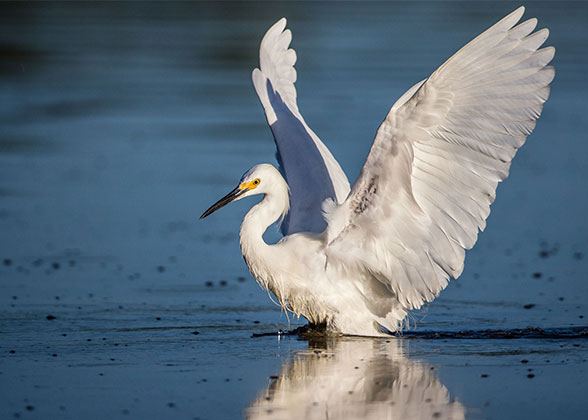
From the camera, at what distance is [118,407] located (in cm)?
532

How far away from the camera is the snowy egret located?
657cm

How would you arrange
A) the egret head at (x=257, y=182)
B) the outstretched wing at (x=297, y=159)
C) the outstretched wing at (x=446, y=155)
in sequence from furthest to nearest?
the outstretched wing at (x=297, y=159), the egret head at (x=257, y=182), the outstretched wing at (x=446, y=155)

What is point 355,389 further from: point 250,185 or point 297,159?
point 297,159

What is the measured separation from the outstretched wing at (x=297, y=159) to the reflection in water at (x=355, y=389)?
5.68ft

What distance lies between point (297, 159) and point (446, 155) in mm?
2017

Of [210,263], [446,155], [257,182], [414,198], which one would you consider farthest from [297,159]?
[446,155]

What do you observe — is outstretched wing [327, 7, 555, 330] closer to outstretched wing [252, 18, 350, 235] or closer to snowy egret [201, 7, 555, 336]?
snowy egret [201, 7, 555, 336]

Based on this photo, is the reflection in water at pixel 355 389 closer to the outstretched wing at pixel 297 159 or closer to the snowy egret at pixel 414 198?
the snowy egret at pixel 414 198

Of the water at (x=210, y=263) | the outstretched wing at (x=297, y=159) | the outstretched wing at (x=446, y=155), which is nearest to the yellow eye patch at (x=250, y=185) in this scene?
the outstretched wing at (x=446, y=155)

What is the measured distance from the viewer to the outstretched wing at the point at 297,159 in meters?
8.33

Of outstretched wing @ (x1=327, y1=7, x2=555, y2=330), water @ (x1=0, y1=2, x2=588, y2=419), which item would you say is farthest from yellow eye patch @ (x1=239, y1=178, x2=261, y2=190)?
water @ (x1=0, y1=2, x2=588, y2=419)

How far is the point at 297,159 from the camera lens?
336 inches

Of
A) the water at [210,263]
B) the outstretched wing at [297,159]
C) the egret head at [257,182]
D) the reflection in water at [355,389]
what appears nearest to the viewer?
the reflection in water at [355,389]

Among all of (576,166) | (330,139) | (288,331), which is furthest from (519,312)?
(330,139)
